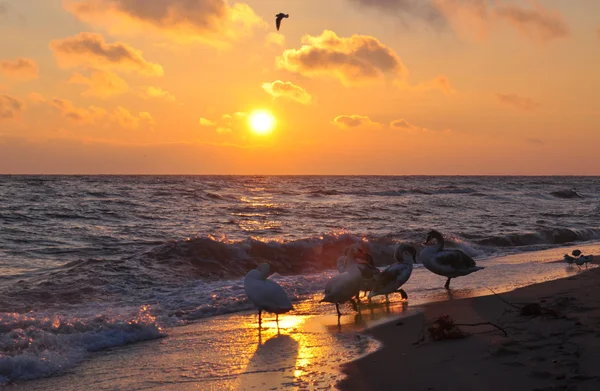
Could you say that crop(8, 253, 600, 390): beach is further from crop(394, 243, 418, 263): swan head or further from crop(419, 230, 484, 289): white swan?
crop(419, 230, 484, 289): white swan

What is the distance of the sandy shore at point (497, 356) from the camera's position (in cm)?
534

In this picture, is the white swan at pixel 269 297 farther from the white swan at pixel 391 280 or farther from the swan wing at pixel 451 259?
the swan wing at pixel 451 259

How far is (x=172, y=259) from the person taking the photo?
1602cm

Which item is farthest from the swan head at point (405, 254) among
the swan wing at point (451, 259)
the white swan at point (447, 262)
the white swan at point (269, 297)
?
the white swan at point (269, 297)

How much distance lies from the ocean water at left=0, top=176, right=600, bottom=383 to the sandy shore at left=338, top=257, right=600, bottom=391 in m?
3.16

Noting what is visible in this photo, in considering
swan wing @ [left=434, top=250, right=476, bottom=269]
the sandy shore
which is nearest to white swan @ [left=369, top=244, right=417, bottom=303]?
swan wing @ [left=434, top=250, right=476, bottom=269]

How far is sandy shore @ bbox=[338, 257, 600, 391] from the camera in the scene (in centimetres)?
534

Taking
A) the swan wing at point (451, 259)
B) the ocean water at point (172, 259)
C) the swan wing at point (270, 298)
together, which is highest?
the swan wing at point (451, 259)

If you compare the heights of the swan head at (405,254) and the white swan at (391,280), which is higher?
the swan head at (405,254)

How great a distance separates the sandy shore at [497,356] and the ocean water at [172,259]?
316cm

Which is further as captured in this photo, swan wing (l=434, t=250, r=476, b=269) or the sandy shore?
swan wing (l=434, t=250, r=476, b=269)

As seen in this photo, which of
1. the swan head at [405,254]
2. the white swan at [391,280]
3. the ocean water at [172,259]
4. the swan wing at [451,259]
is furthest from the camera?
the swan wing at [451,259]

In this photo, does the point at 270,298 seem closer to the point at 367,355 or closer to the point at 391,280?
the point at 367,355

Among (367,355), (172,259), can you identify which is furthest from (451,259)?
(172,259)
